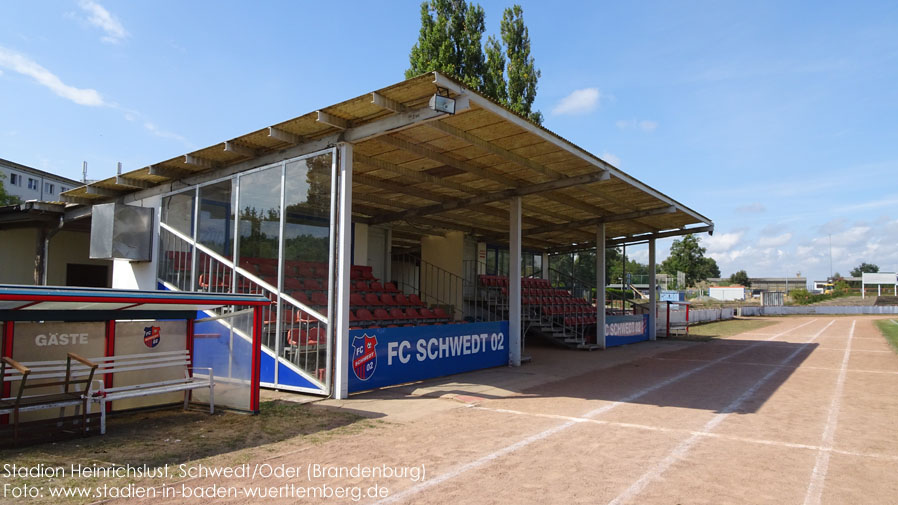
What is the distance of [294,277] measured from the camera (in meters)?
8.98

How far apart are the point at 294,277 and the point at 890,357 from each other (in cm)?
1672

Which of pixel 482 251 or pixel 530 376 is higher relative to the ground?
pixel 482 251

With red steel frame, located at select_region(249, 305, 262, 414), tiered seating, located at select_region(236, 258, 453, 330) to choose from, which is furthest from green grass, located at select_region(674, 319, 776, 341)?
red steel frame, located at select_region(249, 305, 262, 414)

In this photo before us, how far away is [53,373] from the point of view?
20.0ft

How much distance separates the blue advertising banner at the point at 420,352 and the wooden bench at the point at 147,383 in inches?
91.0

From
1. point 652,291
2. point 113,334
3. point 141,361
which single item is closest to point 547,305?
point 652,291

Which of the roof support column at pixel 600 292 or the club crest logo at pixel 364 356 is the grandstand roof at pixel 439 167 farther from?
the club crest logo at pixel 364 356

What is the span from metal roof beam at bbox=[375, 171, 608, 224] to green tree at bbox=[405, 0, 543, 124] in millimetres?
9938

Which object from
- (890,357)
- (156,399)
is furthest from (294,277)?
(890,357)

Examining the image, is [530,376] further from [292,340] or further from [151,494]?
[151,494]

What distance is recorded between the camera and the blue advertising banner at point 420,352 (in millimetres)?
8836

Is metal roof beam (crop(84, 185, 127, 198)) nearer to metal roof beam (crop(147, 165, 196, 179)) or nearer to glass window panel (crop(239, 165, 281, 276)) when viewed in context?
metal roof beam (crop(147, 165, 196, 179))

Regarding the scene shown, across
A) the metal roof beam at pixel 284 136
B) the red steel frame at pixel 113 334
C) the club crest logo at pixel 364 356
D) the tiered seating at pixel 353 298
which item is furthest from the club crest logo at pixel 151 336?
the metal roof beam at pixel 284 136

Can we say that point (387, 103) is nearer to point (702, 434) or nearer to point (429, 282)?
point (702, 434)
